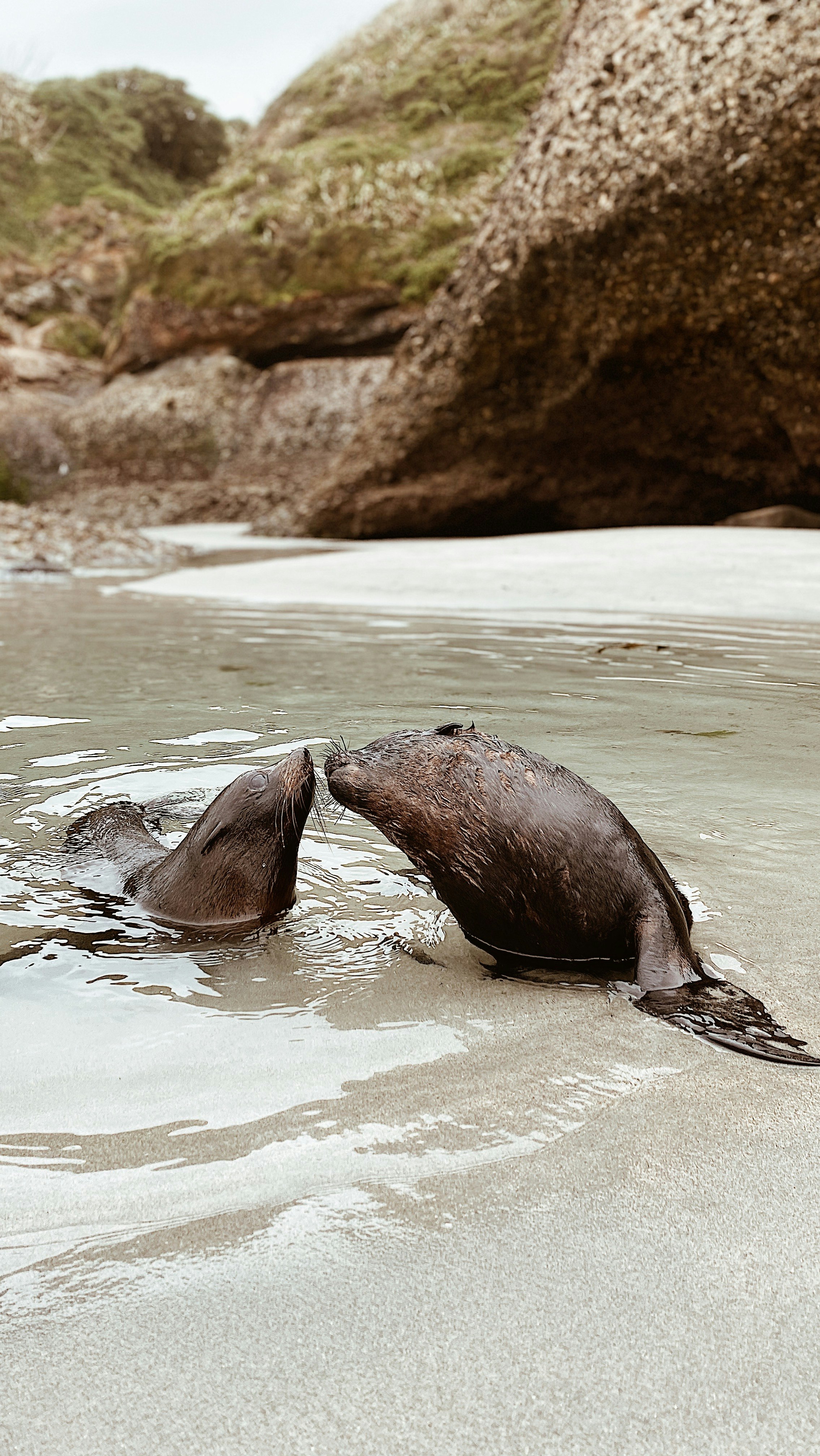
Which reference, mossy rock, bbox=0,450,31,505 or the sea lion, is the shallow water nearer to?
the sea lion

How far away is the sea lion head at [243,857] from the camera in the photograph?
2.45m

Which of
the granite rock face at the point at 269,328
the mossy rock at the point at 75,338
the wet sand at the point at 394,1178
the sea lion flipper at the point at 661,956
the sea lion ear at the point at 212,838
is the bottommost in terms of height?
the wet sand at the point at 394,1178

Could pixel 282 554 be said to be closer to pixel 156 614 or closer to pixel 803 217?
pixel 156 614

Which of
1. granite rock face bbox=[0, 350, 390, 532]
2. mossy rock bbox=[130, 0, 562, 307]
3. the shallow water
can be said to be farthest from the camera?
mossy rock bbox=[130, 0, 562, 307]

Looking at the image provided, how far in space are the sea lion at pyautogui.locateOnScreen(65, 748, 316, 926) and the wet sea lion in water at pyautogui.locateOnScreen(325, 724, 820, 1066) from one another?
22cm

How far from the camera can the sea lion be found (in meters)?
2.45

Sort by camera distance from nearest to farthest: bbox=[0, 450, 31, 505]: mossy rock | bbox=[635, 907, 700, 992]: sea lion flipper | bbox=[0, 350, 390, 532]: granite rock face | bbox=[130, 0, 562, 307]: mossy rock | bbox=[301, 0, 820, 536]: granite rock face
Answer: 1. bbox=[635, 907, 700, 992]: sea lion flipper
2. bbox=[301, 0, 820, 536]: granite rock face
3. bbox=[0, 350, 390, 532]: granite rock face
4. bbox=[130, 0, 562, 307]: mossy rock
5. bbox=[0, 450, 31, 505]: mossy rock

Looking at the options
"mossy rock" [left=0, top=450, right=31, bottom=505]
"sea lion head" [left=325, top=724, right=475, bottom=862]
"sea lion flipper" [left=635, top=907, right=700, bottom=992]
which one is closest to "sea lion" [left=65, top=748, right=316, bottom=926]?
"sea lion head" [left=325, top=724, right=475, bottom=862]

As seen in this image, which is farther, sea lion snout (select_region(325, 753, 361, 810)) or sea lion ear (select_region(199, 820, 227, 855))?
sea lion ear (select_region(199, 820, 227, 855))

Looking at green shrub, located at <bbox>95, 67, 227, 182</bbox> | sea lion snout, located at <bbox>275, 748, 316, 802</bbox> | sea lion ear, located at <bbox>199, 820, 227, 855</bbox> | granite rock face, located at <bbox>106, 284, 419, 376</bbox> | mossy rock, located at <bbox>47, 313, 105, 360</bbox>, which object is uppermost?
green shrub, located at <bbox>95, 67, 227, 182</bbox>

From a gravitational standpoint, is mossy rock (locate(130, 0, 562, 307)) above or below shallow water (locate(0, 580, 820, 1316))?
above

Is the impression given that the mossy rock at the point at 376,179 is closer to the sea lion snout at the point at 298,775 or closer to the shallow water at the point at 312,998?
the shallow water at the point at 312,998

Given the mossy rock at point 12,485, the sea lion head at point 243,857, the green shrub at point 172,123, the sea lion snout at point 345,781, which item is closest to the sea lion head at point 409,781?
the sea lion snout at point 345,781

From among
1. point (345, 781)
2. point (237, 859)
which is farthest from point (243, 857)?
point (345, 781)
